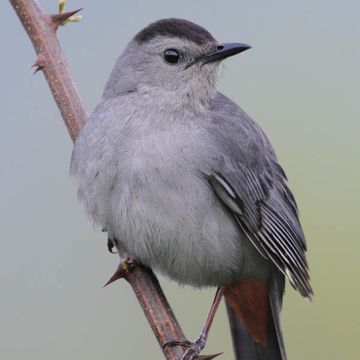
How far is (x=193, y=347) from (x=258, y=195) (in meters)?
1.03

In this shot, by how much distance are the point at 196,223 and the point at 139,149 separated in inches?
19.2

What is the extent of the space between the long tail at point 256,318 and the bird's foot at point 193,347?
526 millimetres

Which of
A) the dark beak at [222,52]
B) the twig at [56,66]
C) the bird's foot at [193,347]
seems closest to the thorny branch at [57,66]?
the twig at [56,66]

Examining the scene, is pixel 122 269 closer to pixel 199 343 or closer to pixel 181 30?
pixel 199 343

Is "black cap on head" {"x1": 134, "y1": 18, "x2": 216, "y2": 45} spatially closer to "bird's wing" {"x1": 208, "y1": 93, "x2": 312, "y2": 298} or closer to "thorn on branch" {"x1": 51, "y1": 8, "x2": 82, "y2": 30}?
"bird's wing" {"x1": 208, "y1": 93, "x2": 312, "y2": 298}

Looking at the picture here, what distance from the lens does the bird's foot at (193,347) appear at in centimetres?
291

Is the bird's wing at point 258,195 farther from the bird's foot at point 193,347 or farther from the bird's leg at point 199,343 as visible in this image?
the bird's foot at point 193,347

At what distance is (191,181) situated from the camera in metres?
3.71

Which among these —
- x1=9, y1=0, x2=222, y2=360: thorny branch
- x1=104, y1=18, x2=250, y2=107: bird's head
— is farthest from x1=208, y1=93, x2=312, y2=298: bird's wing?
x1=9, y1=0, x2=222, y2=360: thorny branch

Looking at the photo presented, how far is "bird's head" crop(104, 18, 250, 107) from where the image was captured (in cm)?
A: 389

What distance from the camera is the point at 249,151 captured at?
13.5 feet

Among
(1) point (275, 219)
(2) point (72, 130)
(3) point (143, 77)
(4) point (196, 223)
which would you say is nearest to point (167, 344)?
(4) point (196, 223)

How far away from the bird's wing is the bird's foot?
57 centimetres

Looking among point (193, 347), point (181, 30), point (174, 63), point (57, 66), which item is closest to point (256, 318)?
point (193, 347)
